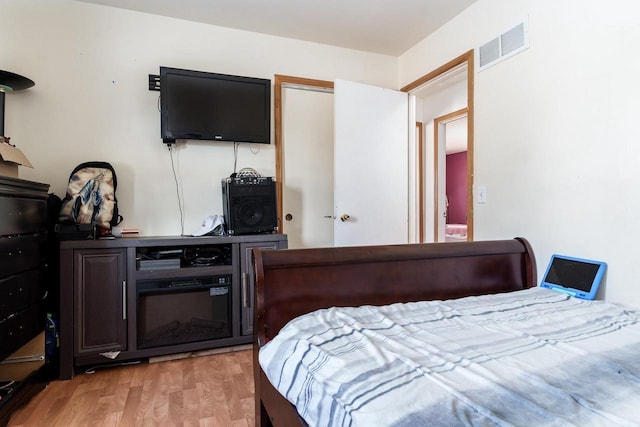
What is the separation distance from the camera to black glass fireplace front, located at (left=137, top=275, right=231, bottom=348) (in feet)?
7.52

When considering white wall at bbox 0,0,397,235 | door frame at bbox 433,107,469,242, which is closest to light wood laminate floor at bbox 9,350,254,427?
white wall at bbox 0,0,397,235

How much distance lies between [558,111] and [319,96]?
191 cm

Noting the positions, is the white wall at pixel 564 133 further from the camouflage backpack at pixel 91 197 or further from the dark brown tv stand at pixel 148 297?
the camouflage backpack at pixel 91 197

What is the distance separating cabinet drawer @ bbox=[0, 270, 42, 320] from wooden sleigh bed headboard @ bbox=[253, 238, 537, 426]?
1.32 meters

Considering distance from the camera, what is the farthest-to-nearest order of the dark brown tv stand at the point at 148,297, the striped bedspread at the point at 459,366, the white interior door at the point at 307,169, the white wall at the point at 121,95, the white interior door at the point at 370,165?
1. the white interior door at the point at 307,169
2. the white interior door at the point at 370,165
3. the white wall at the point at 121,95
4. the dark brown tv stand at the point at 148,297
5. the striped bedspread at the point at 459,366

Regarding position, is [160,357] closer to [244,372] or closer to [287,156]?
[244,372]

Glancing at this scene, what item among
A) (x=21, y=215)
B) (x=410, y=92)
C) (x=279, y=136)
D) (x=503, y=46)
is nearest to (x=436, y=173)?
(x=410, y=92)

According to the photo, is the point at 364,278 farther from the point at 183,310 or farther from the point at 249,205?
the point at 183,310

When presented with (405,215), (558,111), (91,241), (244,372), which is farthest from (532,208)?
(91,241)

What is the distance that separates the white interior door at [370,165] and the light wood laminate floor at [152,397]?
1391 millimetres

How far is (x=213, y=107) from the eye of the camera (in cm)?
268

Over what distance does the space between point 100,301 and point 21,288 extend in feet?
1.40

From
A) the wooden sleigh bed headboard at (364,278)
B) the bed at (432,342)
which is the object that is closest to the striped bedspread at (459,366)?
the bed at (432,342)

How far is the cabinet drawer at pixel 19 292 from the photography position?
1673 millimetres
